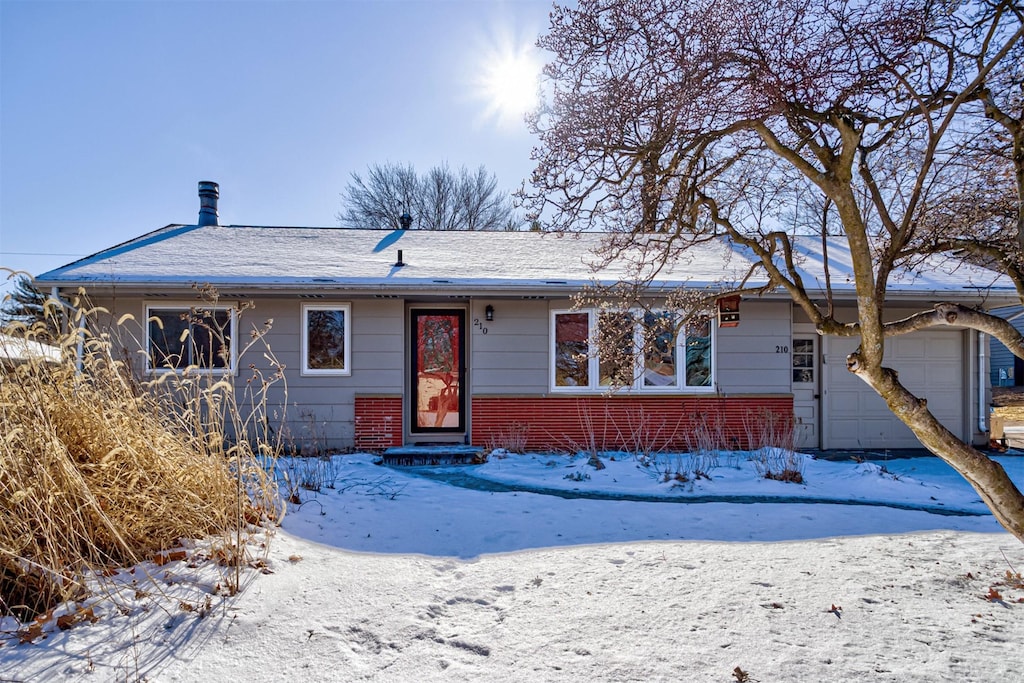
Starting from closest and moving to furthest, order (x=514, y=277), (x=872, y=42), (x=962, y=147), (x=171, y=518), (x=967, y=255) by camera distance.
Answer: (x=872, y=42), (x=171, y=518), (x=962, y=147), (x=967, y=255), (x=514, y=277)

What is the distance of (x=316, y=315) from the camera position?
817 centimetres

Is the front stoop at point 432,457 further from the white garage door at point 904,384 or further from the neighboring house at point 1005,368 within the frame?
the neighboring house at point 1005,368

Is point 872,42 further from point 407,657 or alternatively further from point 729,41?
point 407,657

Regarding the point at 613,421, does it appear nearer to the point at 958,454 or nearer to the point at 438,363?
the point at 438,363

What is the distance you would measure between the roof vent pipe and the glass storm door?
6.51 meters

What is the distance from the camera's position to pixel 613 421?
8.30 m

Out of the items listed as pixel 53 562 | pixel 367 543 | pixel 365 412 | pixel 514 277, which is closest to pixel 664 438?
pixel 514 277

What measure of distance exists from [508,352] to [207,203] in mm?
8329

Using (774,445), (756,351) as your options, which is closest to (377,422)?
(774,445)

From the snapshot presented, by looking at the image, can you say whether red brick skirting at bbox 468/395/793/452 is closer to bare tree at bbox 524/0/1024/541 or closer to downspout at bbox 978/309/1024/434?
downspout at bbox 978/309/1024/434

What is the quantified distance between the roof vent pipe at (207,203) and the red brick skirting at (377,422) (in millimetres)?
6758

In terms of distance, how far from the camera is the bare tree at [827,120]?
2.84m

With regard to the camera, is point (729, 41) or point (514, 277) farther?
point (514, 277)

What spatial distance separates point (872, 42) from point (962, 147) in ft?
4.25
